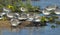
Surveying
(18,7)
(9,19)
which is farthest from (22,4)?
(9,19)

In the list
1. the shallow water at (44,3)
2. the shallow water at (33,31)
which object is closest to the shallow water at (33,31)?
the shallow water at (33,31)

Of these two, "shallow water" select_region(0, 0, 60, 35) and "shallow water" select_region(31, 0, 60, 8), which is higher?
"shallow water" select_region(31, 0, 60, 8)

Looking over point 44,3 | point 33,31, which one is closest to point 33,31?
point 33,31

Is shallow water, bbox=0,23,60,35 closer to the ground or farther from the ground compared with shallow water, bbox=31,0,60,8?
closer to the ground

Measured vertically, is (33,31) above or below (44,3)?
below

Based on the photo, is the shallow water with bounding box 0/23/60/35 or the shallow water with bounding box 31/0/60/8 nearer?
the shallow water with bounding box 0/23/60/35

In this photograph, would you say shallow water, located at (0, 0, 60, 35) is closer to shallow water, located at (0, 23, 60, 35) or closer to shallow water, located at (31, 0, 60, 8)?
shallow water, located at (0, 23, 60, 35)

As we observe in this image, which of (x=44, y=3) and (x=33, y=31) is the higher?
(x=44, y=3)

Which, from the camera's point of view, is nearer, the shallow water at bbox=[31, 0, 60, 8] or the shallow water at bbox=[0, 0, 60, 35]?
the shallow water at bbox=[0, 0, 60, 35]

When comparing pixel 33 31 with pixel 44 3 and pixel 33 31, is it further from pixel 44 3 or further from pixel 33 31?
pixel 44 3

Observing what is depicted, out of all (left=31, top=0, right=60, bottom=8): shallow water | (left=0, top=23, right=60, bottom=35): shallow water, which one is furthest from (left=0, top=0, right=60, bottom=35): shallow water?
(left=31, top=0, right=60, bottom=8): shallow water

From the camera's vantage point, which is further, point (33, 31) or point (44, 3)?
point (44, 3)

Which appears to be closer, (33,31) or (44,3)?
(33,31)

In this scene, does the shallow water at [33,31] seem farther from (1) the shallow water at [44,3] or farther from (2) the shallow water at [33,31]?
(1) the shallow water at [44,3]
